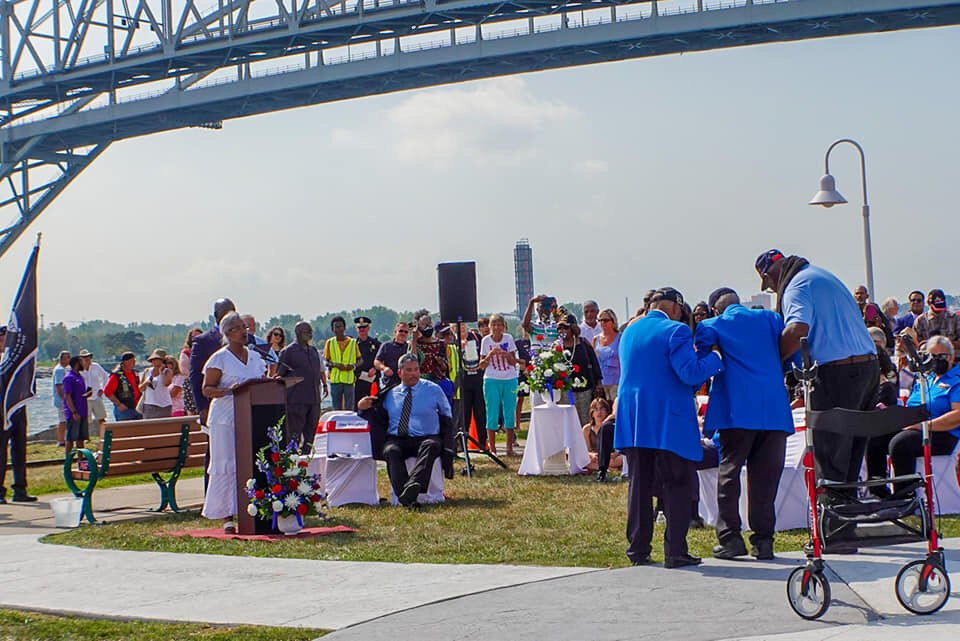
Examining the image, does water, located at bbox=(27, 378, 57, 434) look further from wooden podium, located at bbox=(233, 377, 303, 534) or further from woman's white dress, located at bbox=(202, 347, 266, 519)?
wooden podium, located at bbox=(233, 377, 303, 534)

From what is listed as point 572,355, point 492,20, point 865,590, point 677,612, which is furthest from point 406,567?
point 492,20

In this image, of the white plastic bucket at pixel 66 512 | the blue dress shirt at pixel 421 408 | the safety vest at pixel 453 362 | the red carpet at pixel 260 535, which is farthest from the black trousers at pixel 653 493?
the safety vest at pixel 453 362

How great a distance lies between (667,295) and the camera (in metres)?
8.22

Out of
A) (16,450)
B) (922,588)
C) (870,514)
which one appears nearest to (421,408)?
(16,450)

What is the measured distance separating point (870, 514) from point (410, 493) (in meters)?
5.95

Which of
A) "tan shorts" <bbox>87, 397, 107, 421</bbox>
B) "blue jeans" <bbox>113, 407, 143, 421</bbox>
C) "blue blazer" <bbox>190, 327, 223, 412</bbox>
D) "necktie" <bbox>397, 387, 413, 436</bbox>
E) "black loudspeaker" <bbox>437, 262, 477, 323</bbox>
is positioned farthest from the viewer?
"tan shorts" <bbox>87, 397, 107, 421</bbox>

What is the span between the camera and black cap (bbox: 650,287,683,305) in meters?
8.20

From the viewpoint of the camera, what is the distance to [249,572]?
841 cm

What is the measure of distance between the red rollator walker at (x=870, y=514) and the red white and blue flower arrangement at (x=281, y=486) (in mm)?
4717

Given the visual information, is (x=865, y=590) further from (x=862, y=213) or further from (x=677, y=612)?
(x=862, y=213)

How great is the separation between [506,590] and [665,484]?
1283mm

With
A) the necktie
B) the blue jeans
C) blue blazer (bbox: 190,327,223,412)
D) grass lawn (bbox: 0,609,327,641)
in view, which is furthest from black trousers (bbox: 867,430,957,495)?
the blue jeans

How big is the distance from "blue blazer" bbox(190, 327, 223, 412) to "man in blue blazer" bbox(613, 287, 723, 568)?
4713mm

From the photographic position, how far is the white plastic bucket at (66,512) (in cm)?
1134
